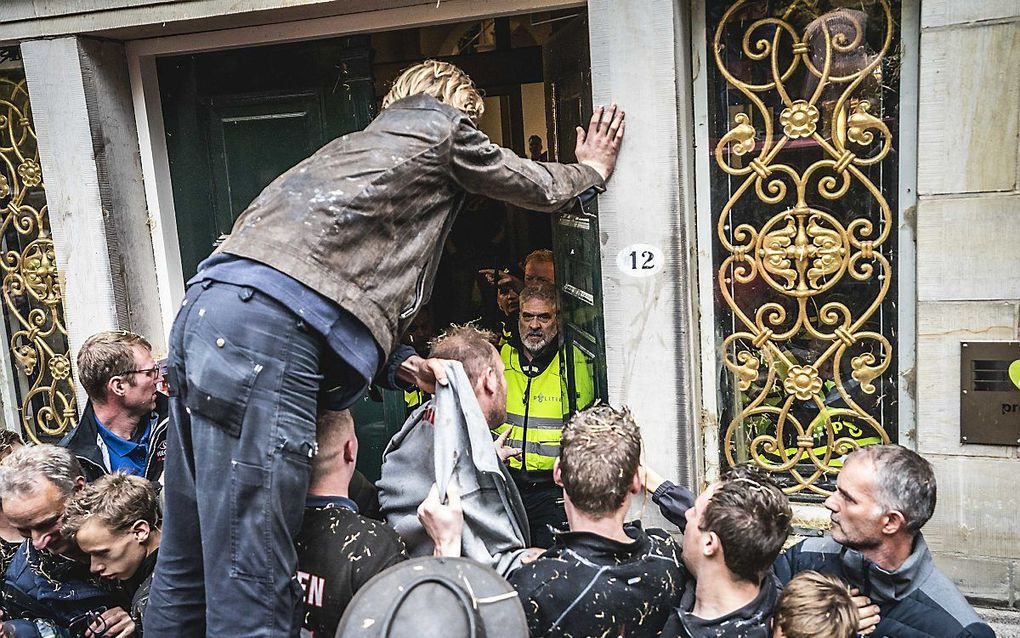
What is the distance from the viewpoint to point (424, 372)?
9.29ft

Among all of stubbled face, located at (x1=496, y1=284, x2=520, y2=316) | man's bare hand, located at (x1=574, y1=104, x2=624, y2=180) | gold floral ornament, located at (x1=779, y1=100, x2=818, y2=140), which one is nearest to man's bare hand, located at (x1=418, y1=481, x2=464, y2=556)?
man's bare hand, located at (x1=574, y1=104, x2=624, y2=180)

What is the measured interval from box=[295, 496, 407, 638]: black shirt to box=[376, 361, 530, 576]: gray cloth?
0.26 metres

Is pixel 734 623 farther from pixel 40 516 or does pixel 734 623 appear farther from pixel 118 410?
pixel 118 410

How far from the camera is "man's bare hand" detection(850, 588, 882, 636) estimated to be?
7.84ft

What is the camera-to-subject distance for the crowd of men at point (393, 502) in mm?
2301

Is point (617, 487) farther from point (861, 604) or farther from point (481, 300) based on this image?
point (481, 300)

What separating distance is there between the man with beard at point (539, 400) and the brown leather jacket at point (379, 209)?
1362 mm

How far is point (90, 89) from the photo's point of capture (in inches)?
161

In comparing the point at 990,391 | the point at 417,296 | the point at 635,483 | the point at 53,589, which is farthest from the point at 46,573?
the point at 990,391

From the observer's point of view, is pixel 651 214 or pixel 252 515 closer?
pixel 252 515

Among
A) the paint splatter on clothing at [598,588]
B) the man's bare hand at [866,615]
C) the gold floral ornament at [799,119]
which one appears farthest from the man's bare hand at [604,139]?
the man's bare hand at [866,615]

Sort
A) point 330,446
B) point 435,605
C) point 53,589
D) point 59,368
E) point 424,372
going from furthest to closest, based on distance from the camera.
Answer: point 59,368 → point 53,589 → point 424,372 → point 330,446 → point 435,605

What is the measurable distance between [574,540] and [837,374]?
160cm

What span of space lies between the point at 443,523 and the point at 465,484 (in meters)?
0.18
